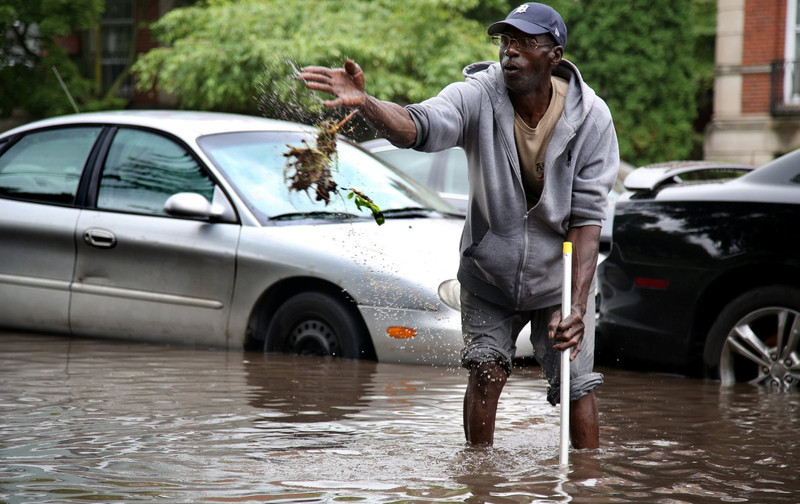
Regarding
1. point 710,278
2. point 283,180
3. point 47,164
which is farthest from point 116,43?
point 710,278

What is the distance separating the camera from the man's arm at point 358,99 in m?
4.09

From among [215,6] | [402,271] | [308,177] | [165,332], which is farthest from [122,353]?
[215,6]

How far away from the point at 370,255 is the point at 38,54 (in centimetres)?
1296

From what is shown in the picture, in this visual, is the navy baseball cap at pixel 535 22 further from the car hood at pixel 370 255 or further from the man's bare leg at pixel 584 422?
the car hood at pixel 370 255

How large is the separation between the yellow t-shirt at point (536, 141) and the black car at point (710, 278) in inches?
102

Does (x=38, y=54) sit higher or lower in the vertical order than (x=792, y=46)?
lower

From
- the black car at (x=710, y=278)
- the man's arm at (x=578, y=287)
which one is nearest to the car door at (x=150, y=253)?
the black car at (x=710, y=278)

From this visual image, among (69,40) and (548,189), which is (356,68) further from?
(69,40)

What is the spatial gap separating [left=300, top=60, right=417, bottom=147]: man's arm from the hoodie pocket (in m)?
0.64

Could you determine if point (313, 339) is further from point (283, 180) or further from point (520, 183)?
point (520, 183)

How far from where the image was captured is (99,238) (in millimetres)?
7887

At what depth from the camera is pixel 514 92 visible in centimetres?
455

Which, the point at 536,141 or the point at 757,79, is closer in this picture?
the point at 536,141

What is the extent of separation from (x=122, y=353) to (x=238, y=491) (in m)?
3.62
